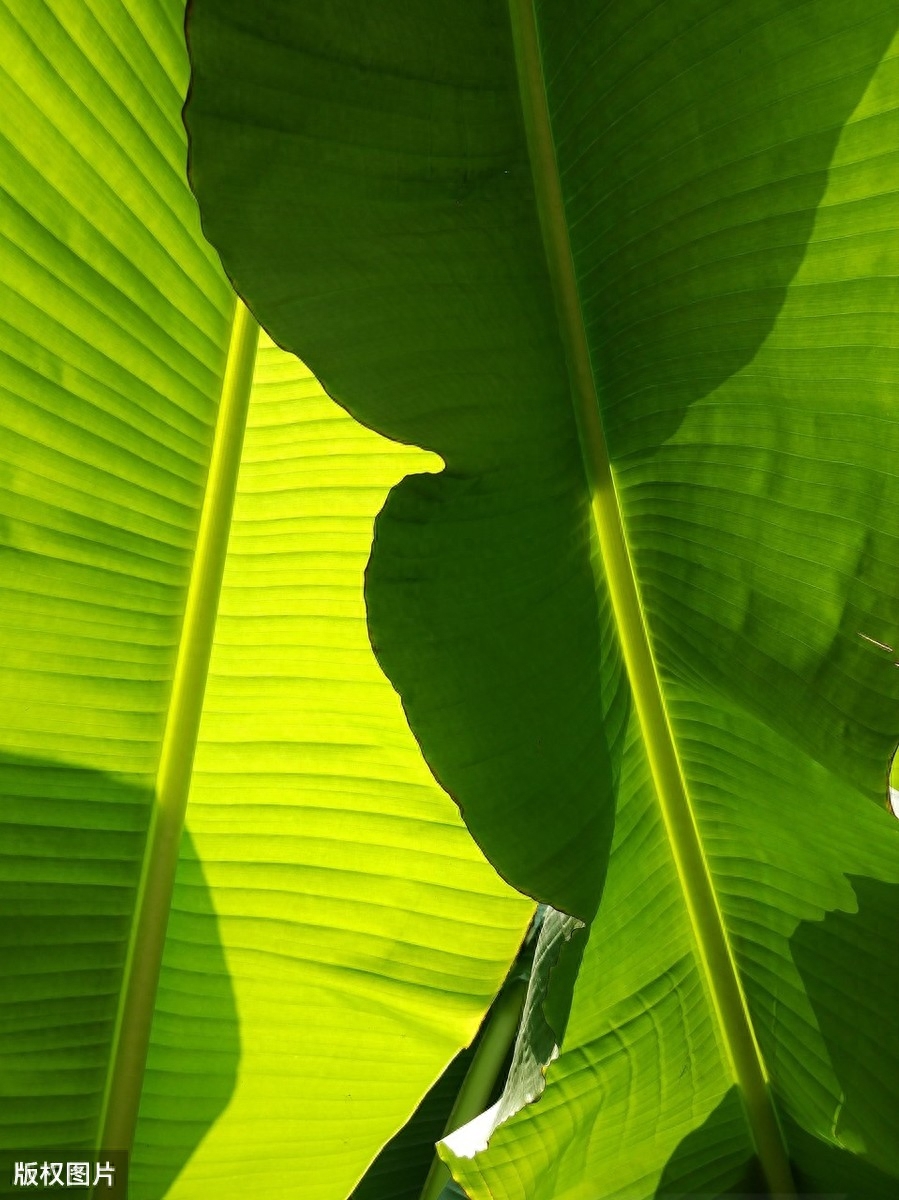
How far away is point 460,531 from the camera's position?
62cm

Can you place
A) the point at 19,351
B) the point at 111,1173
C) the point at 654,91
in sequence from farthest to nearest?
1. the point at 111,1173
2. the point at 19,351
3. the point at 654,91

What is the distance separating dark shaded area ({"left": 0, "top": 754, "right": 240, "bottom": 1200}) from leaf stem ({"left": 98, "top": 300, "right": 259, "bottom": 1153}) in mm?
11

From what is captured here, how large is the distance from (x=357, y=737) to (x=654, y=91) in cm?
55

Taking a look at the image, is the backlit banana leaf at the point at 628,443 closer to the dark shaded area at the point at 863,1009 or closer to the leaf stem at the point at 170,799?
the dark shaded area at the point at 863,1009

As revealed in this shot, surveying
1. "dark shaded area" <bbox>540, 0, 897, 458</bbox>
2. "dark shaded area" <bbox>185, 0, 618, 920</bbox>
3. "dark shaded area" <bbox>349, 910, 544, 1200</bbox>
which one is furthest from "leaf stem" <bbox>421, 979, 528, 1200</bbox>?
"dark shaded area" <bbox>540, 0, 897, 458</bbox>

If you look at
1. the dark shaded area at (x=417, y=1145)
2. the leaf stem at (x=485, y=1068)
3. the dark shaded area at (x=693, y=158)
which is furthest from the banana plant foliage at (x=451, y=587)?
the dark shaded area at (x=417, y=1145)

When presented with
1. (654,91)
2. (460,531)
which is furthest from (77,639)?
(654,91)

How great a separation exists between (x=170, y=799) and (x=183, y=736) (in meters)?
0.06

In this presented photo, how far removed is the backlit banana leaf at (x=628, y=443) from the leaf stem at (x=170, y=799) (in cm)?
25

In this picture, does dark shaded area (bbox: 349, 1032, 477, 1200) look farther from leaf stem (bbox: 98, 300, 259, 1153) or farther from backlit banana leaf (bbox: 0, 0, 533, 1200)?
leaf stem (bbox: 98, 300, 259, 1153)

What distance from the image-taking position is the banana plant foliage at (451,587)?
0.55 m

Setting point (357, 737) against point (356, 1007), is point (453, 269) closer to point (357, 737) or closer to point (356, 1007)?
point (357, 737)

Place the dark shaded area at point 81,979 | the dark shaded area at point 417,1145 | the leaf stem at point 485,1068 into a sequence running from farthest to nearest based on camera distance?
the dark shaded area at point 417,1145 < the leaf stem at point 485,1068 < the dark shaded area at point 81,979

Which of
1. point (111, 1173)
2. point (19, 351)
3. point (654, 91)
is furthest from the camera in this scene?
point (111, 1173)
